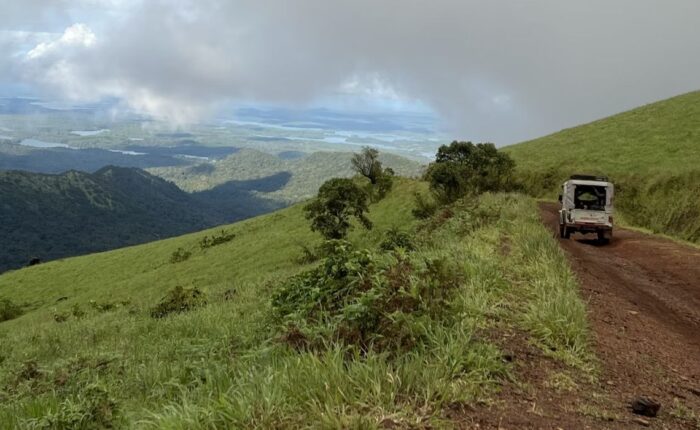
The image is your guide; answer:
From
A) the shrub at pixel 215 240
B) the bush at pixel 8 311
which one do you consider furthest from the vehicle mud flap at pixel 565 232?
the bush at pixel 8 311

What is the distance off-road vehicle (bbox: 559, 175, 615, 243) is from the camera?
24.8 metres

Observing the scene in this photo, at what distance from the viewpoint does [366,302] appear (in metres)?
6.27

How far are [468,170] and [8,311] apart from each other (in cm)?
5698

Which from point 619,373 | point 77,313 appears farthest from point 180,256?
point 619,373

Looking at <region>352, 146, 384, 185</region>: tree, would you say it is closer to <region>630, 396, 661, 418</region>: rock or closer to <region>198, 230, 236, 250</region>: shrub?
<region>198, 230, 236, 250</region>: shrub

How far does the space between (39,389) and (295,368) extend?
680 centimetres

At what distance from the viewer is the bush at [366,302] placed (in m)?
6.03

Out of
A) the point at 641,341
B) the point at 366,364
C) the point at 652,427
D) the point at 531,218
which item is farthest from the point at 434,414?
the point at 531,218

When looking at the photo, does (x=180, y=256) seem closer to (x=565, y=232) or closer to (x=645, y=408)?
(x=565, y=232)

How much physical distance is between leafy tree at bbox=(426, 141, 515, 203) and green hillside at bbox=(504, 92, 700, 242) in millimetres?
2861

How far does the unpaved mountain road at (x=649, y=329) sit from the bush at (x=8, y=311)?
65.0 m

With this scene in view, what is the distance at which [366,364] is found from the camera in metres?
5.05

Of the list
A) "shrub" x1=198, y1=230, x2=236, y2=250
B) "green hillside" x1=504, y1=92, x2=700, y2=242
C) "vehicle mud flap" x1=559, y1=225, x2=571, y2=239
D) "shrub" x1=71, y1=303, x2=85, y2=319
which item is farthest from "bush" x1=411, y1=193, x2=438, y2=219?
"shrub" x1=198, y1=230, x2=236, y2=250

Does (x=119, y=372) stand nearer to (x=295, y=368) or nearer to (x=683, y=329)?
(x=295, y=368)
